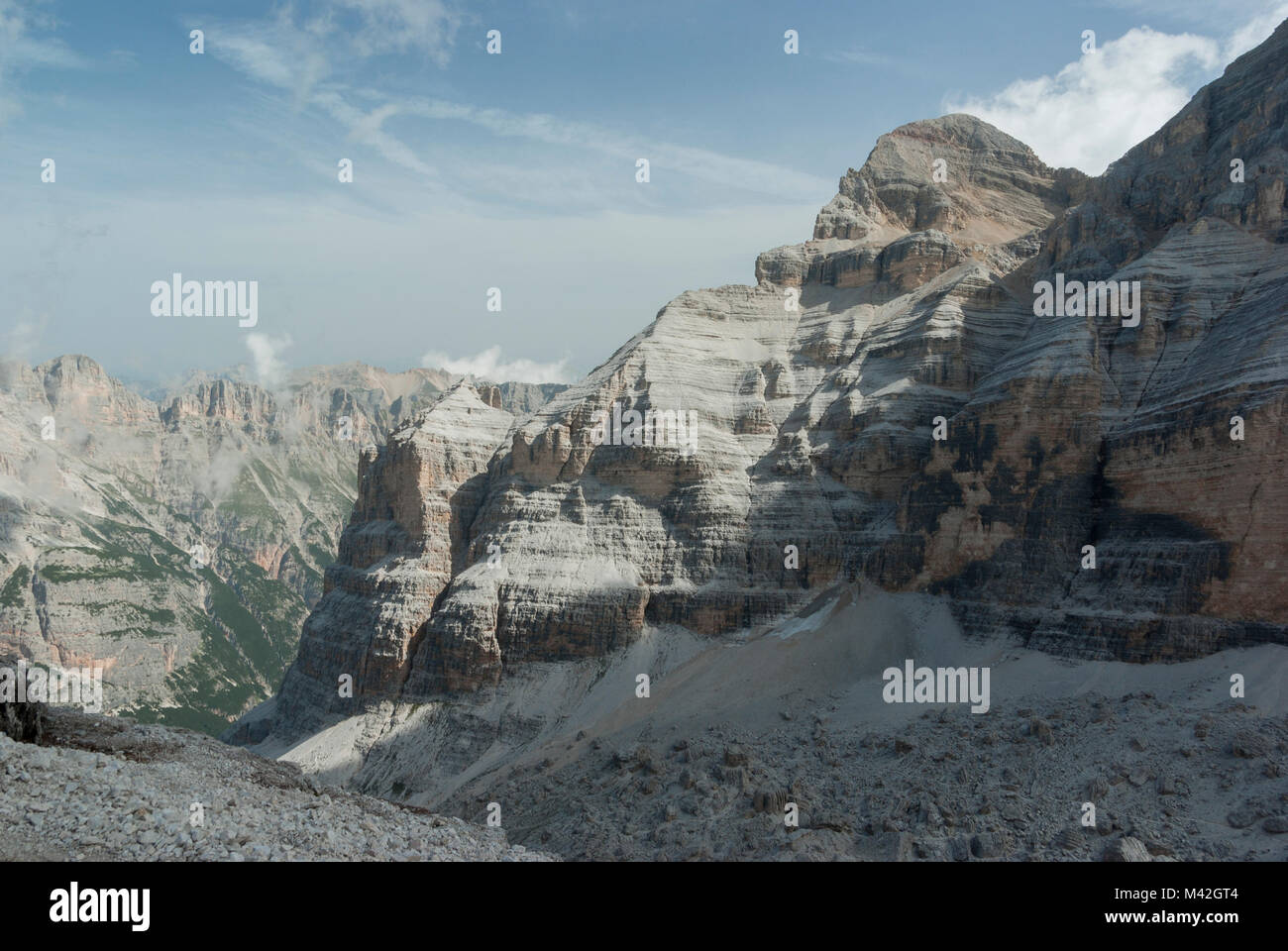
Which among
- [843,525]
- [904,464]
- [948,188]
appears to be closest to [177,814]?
[843,525]

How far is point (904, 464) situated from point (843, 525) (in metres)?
6.42

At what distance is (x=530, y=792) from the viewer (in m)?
52.6

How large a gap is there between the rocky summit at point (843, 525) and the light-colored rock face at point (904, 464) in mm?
241

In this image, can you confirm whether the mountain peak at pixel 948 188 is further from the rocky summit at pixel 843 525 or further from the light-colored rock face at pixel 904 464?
the rocky summit at pixel 843 525

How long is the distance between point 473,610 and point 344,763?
14096 mm

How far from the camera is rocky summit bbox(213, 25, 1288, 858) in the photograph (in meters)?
48.6

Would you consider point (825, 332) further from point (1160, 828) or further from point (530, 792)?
point (1160, 828)

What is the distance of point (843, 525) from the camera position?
71.3 m

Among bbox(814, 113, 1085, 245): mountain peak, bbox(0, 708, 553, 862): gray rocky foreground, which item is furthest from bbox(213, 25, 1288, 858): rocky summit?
bbox(0, 708, 553, 862): gray rocky foreground

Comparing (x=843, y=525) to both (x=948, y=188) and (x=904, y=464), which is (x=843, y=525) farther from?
(x=948, y=188)

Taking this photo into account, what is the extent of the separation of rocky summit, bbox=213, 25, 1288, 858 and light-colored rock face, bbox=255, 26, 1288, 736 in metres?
0.24

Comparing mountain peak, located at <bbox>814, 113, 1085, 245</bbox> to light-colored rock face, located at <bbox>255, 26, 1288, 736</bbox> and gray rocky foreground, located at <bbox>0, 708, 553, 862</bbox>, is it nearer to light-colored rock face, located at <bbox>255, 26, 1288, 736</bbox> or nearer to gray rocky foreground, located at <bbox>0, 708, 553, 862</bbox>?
light-colored rock face, located at <bbox>255, 26, 1288, 736</bbox>

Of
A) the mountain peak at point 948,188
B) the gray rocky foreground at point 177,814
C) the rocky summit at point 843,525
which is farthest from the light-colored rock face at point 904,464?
the gray rocky foreground at point 177,814
